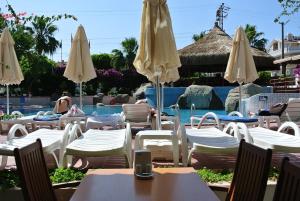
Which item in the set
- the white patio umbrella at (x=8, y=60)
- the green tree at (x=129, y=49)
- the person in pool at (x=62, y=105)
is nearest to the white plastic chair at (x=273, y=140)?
the white patio umbrella at (x=8, y=60)

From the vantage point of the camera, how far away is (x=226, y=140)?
460 centimetres

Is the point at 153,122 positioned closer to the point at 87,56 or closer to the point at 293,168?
the point at 87,56

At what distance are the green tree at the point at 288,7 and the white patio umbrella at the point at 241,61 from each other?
10.7ft

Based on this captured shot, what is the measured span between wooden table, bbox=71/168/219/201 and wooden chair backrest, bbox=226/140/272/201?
0.74 ft

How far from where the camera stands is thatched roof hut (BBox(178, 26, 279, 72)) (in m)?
20.3

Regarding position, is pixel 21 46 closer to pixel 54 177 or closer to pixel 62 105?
pixel 62 105

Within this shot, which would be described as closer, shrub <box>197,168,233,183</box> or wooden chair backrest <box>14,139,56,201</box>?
wooden chair backrest <box>14,139,56,201</box>

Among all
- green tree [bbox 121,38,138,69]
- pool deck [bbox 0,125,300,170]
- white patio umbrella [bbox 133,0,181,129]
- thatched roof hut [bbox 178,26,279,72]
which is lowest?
pool deck [bbox 0,125,300,170]

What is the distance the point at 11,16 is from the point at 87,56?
427 centimetres

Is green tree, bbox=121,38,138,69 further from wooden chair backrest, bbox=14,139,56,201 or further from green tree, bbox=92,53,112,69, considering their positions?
wooden chair backrest, bbox=14,139,56,201

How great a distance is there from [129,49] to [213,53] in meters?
14.2

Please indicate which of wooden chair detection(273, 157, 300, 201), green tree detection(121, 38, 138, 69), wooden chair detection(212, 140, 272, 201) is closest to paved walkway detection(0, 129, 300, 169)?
wooden chair detection(212, 140, 272, 201)

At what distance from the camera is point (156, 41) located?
4.93 m

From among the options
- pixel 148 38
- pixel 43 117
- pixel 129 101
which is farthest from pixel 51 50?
pixel 148 38
